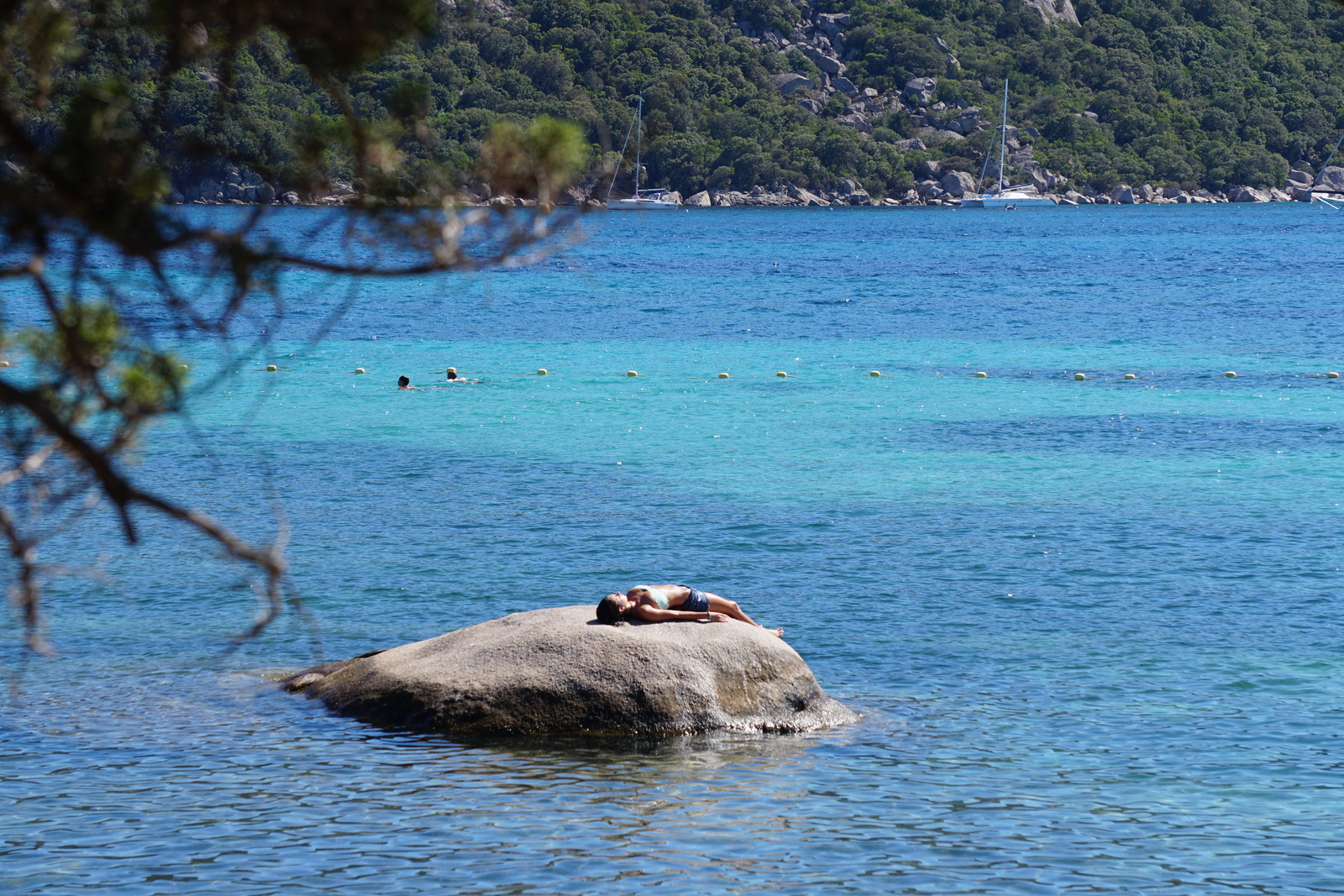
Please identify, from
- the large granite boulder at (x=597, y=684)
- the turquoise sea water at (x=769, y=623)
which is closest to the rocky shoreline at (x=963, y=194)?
the turquoise sea water at (x=769, y=623)

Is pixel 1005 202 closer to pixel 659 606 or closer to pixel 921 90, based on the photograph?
pixel 921 90

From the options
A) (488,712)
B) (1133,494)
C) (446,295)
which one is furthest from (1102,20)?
(488,712)

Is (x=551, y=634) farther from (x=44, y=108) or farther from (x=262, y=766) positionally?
(x=44, y=108)

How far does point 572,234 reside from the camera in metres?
5.24

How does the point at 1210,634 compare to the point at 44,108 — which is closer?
the point at 44,108

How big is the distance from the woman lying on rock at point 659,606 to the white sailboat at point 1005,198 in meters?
169

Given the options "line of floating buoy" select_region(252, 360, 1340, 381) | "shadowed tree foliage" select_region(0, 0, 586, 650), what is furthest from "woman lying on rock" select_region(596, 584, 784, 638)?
"line of floating buoy" select_region(252, 360, 1340, 381)

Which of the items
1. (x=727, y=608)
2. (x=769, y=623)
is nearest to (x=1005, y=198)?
(x=769, y=623)

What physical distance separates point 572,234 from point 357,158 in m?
0.82

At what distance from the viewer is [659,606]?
39.3 ft

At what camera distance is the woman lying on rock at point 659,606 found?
11.8 metres

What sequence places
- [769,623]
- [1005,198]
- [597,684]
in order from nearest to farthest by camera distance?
1. [597,684]
2. [769,623]
3. [1005,198]

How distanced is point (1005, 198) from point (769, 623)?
169101mm

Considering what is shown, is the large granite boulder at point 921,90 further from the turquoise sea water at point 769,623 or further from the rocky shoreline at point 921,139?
the turquoise sea water at point 769,623
